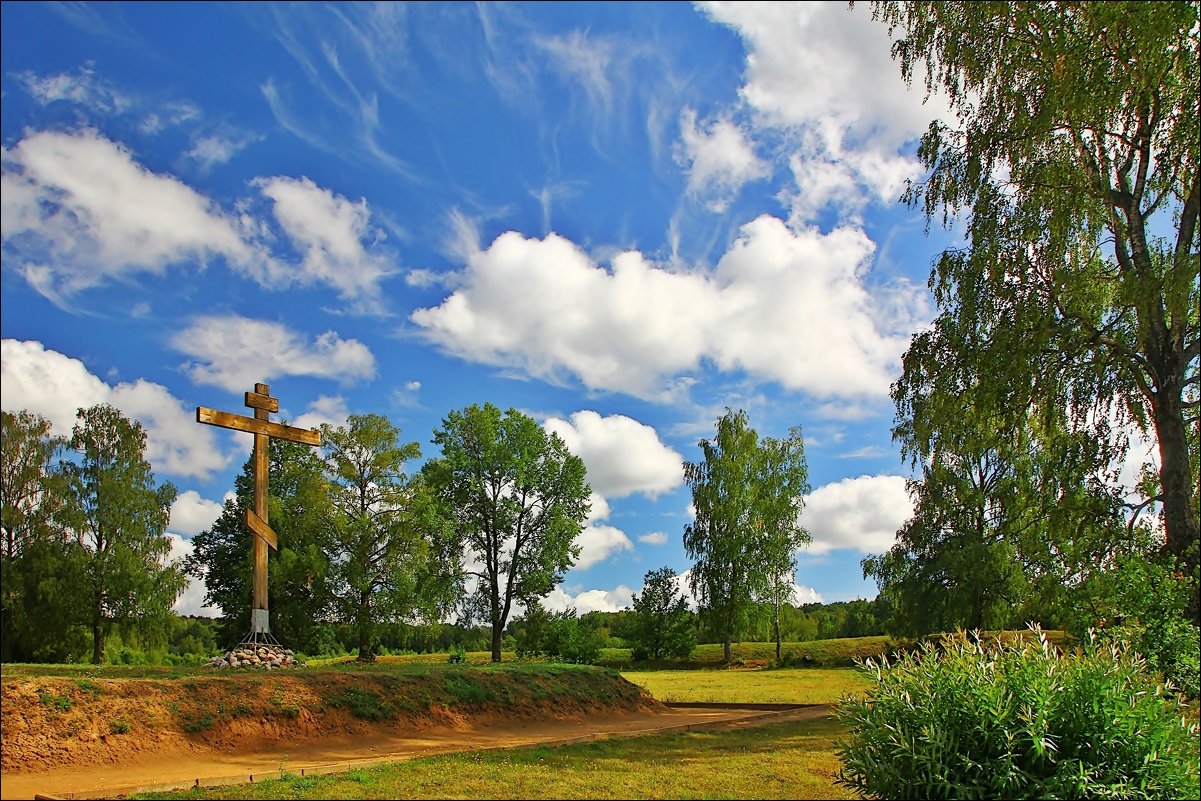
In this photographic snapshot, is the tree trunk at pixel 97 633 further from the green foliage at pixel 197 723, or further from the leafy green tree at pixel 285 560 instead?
the green foliage at pixel 197 723

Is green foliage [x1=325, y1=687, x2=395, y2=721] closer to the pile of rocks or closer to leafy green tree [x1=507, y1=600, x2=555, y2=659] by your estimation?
the pile of rocks

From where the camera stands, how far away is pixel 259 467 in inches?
696

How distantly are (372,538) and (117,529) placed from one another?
9582mm

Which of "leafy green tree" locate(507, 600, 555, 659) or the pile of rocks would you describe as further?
"leafy green tree" locate(507, 600, 555, 659)

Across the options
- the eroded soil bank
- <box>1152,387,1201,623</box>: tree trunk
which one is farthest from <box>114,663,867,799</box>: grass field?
<box>1152,387,1201,623</box>: tree trunk

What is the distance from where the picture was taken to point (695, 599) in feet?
137

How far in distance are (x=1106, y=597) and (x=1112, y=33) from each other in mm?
8256

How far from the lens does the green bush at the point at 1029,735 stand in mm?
6074

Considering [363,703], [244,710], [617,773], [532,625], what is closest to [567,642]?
[532,625]

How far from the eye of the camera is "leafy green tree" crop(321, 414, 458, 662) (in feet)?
97.9

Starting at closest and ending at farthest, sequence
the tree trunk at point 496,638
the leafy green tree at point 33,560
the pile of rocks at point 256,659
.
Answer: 1. the pile of rocks at point 256,659
2. the leafy green tree at point 33,560
3. the tree trunk at point 496,638

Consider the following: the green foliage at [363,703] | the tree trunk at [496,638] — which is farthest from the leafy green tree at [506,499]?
the green foliage at [363,703]

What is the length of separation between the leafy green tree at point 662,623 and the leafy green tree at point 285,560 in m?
18.2

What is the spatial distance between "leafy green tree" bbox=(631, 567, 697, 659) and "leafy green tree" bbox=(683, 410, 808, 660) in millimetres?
1980
